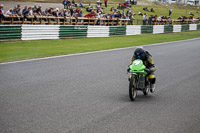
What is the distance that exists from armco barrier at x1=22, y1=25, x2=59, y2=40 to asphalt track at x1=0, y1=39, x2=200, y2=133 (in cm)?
924

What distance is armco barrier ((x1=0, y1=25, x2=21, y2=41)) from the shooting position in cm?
2033

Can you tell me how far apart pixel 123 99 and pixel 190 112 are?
5.36 feet

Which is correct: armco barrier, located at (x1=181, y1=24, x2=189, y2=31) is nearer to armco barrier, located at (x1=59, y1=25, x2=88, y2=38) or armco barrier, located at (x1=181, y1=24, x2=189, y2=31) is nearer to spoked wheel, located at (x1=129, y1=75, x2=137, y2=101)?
armco barrier, located at (x1=59, y1=25, x2=88, y2=38)

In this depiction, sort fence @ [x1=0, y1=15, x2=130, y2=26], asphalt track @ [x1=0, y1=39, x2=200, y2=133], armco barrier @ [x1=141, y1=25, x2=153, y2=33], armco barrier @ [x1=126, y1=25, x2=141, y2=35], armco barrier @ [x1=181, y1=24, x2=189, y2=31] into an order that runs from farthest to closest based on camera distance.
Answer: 1. armco barrier @ [x1=181, y1=24, x2=189, y2=31]
2. armco barrier @ [x1=141, y1=25, x2=153, y2=33]
3. armco barrier @ [x1=126, y1=25, x2=141, y2=35]
4. fence @ [x1=0, y1=15, x2=130, y2=26]
5. asphalt track @ [x1=0, y1=39, x2=200, y2=133]

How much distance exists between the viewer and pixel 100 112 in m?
6.71

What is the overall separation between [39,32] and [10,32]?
101 inches

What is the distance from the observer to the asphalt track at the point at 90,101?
19.0ft

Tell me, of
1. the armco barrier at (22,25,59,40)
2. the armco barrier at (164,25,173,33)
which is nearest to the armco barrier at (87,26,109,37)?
the armco barrier at (22,25,59,40)

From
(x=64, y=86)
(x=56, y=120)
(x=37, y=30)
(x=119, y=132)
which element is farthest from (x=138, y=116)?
(x=37, y=30)

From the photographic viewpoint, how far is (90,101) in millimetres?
7664

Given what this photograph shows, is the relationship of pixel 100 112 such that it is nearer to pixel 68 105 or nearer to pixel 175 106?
pixel 68 105

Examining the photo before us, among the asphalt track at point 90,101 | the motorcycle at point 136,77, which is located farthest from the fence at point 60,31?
the motorcycle at point 136,77

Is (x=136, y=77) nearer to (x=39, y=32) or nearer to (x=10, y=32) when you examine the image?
(x=10, y=32)

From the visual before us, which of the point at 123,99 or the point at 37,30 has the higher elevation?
the point at 37,30
